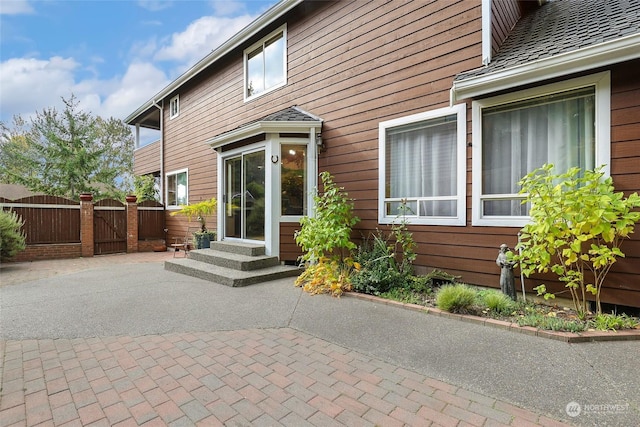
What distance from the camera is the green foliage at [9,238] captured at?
6.98 metres

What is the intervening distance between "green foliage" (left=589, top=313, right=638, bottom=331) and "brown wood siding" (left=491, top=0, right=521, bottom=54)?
145 inches

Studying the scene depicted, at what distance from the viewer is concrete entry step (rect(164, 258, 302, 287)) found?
517 centimetres

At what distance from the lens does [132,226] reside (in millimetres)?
Answer: 10070

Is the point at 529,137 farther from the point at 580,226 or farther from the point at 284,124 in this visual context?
the point at 284,124

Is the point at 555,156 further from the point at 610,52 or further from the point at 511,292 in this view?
the point at 511,292

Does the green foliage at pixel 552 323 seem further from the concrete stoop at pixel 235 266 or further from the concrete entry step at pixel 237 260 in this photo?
the concrete entry step at pixel 237 260

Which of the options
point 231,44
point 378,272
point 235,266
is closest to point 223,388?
point 378,272

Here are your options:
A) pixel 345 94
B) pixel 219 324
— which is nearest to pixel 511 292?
pixel 219 324

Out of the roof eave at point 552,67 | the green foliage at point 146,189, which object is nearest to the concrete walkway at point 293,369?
the roof eave at point 552,67

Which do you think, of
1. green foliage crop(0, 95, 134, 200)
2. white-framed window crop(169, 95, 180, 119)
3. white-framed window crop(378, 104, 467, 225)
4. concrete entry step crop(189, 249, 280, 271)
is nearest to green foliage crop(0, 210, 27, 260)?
concrete entry step crop(189, 249, 280, 271)

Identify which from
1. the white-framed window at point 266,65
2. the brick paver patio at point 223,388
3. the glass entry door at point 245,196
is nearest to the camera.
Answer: the brick paver patio at point 223,388

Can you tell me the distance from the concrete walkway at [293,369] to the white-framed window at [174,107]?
8871 millimetres

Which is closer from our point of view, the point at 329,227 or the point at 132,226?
the point at 329,227

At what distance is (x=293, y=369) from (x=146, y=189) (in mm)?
12682
